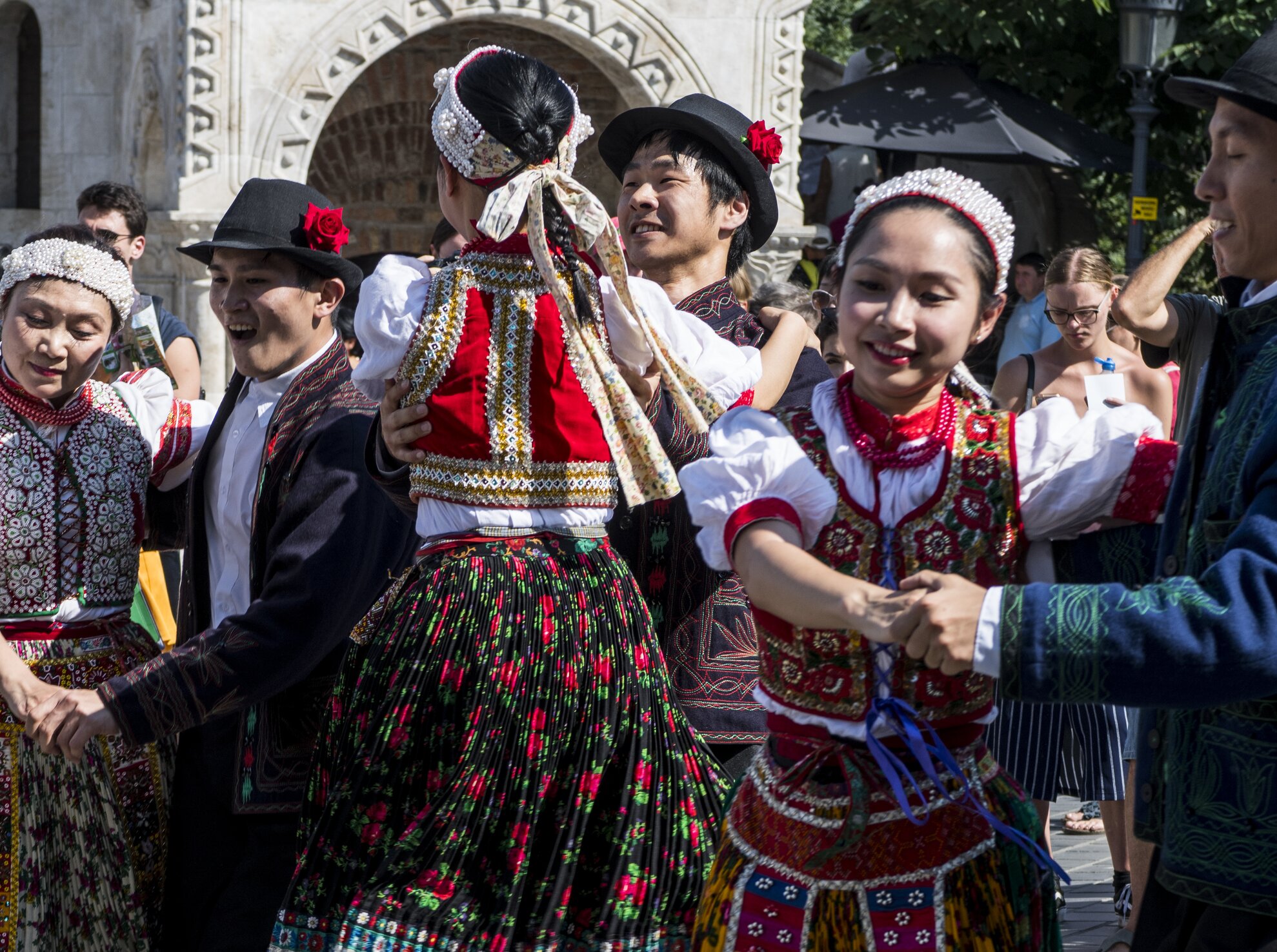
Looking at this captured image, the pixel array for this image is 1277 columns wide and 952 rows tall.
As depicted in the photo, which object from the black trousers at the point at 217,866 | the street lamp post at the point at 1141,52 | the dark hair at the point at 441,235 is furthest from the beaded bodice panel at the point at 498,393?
the street lamp post at the point at 1141,52

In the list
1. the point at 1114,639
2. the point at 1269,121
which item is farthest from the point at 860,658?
the point at 1269,121

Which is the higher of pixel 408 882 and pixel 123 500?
pixel 123 500

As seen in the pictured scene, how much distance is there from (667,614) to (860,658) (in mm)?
1247

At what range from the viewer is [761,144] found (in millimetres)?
3742

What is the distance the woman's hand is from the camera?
2898 mm

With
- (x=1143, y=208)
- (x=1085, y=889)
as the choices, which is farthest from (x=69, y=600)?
(x=1143, y=208)

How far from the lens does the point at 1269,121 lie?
2.00 m

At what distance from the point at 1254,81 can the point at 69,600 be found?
8.14ft

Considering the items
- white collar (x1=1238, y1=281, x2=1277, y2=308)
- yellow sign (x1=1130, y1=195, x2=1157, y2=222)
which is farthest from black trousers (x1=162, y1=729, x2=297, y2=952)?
yellow sign (x1=1130, y1=195, x2=1157, y2=222)

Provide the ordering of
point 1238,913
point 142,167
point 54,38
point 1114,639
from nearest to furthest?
point 1114,639
point 1238,913
point 142,167
point 54,38

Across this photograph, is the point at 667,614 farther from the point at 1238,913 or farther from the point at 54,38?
the point at 54,38

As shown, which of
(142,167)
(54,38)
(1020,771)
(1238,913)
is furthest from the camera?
(54,38)

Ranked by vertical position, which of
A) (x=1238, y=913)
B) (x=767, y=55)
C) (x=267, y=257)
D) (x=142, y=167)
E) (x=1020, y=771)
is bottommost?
(x=1020, y=771)

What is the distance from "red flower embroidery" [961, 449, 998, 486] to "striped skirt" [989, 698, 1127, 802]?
218 centimetres
